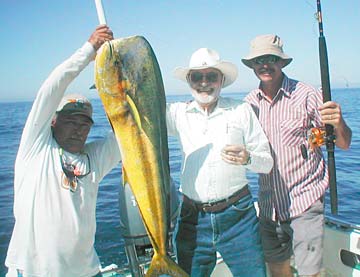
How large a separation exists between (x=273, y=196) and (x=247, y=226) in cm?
43

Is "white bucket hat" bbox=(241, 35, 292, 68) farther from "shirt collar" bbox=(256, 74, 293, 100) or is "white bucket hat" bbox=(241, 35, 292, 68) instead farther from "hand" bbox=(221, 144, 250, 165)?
"hand" bbox=(221, 144, 250, 165)

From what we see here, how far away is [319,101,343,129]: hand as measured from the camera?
2768 millimetres

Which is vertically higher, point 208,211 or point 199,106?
point 199,106

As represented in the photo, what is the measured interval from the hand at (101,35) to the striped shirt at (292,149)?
60.7 inches

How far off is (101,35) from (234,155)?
46.5 inches

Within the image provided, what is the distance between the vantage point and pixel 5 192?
30.8ft

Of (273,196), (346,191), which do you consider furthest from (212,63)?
(346,191)

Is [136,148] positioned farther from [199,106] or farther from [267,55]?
[267,55]

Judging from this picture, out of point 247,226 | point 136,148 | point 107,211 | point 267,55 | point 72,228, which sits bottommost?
point 107,211

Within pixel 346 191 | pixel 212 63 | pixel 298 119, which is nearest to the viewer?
pixel 212 63

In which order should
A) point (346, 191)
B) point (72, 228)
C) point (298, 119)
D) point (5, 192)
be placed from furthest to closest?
point (5, 192) < point (346, 191) < point (298, 119) < point (72, 228)

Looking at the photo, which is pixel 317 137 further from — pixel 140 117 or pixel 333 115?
pixel 140 117

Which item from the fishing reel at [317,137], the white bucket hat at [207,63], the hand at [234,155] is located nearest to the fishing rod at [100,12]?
the white bucket hat at [207,63]

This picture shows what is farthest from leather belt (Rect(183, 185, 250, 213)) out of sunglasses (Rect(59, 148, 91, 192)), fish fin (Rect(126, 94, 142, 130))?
fish fin (Rect(126, 94, 142, 130))
